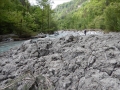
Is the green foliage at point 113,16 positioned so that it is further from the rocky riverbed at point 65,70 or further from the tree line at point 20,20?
the rocky riverbed at point 65,70

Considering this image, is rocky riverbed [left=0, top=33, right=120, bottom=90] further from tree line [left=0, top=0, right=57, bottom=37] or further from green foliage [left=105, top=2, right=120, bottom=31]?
green foliage [left=105, top=2, right=120, bottom=31]

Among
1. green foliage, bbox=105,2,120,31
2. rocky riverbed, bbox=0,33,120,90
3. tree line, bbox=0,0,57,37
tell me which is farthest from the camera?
green foliage, bbox=105,2,120,31

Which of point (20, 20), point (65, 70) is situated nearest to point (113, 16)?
point (20, 20)

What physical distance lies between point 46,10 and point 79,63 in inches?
1557

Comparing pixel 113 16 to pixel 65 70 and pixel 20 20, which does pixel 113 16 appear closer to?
pixel 20 20

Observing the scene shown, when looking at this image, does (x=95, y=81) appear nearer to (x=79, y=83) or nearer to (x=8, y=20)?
(x=79, y=83)

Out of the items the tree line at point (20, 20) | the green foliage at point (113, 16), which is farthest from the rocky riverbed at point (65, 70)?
the green foliage at point (113, 16)

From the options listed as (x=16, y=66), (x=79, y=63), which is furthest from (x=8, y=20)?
(x=79, y=63)

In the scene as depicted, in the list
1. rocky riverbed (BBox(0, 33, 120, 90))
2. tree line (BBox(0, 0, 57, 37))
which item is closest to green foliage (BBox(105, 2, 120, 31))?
tree line (BBox(0, 0, 57, 37))

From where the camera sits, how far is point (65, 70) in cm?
729

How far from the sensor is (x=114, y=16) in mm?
35875

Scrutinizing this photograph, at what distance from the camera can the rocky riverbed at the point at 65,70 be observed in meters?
5.54

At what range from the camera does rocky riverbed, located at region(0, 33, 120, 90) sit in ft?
18.2

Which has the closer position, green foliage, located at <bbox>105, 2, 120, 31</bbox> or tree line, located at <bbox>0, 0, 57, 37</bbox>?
tree line, located at <bbox>0, 0, 57, 37</bbox>
